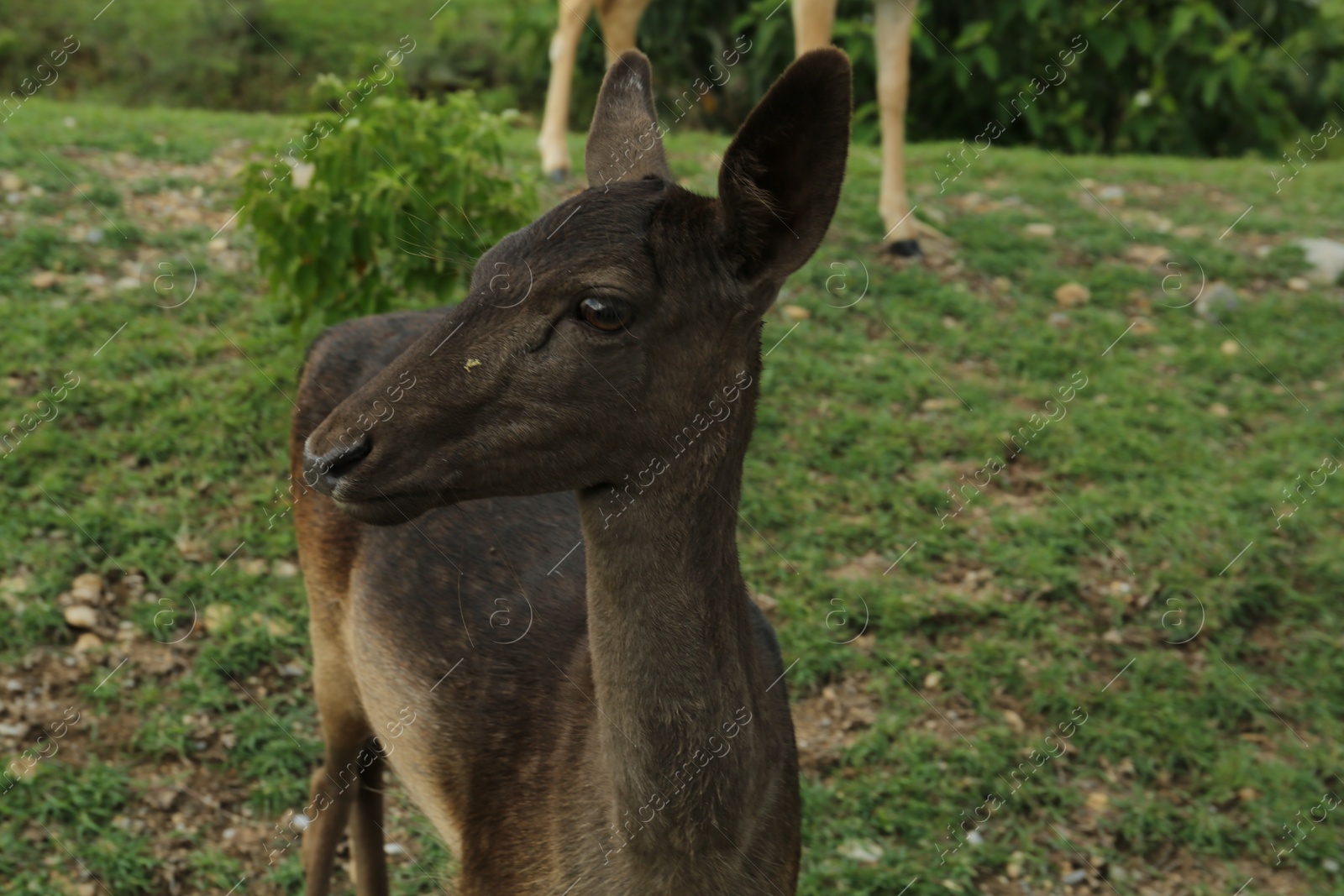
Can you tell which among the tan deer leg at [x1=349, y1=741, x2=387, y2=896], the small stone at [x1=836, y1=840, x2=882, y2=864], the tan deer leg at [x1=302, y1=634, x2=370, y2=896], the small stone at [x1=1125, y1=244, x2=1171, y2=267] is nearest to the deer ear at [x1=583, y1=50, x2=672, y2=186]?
the tan deer leg at [x1=302, y1=634, x2=370, y2=896]

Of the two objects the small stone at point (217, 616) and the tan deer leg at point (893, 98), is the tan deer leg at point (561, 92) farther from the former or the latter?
the small stone at point (217, 616)

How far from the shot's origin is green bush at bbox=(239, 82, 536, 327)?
5.19 metres

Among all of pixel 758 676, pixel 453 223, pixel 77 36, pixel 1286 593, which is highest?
pixel 77 36

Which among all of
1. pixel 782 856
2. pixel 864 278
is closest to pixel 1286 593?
pixel 864 278

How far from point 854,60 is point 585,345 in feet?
27.9

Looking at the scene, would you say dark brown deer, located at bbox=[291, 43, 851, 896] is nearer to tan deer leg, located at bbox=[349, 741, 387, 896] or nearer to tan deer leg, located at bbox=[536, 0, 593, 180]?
tan deer leg, located at bbox=[349, 741, 387, 896]

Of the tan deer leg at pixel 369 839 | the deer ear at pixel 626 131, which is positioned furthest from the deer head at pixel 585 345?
the tan deer leg at pixel 369 839

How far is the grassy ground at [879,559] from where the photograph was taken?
4.23 meters


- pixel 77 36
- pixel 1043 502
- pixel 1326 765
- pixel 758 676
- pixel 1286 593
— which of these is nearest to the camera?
pixel 758 676

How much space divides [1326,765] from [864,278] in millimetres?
3513

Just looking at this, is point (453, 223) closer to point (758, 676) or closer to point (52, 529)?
point (52, 529)

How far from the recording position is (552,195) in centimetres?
718

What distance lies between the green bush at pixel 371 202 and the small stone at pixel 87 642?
1.55 meters

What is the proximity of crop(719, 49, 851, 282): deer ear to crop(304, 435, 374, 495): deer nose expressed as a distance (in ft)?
2.38
